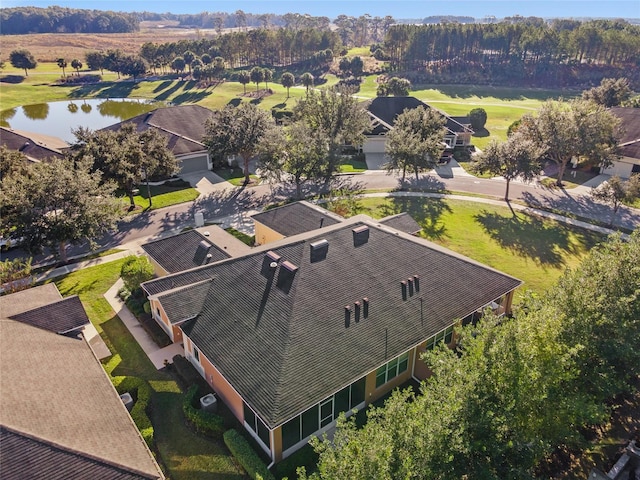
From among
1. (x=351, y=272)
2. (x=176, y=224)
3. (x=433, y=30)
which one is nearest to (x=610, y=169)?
(x=351, y=272)

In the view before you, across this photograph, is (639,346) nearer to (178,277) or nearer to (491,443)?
(491,443)

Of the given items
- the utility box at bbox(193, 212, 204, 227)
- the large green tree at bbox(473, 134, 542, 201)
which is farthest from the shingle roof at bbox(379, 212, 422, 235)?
the utility box at bbox(193, 212, 204, 227)

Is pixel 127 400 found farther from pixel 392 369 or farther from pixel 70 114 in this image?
pixel 70 114

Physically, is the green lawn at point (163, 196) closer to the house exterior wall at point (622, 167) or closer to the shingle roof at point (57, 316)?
the shingle roof at point (57, 316)

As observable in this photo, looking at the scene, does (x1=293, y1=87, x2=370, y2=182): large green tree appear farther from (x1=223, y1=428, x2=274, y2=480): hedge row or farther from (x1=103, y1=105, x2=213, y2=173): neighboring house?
(x1=223, y1=428, x2=274, y2=480): hedge row

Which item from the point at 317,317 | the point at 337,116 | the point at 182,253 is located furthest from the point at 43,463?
the point at 337,116
